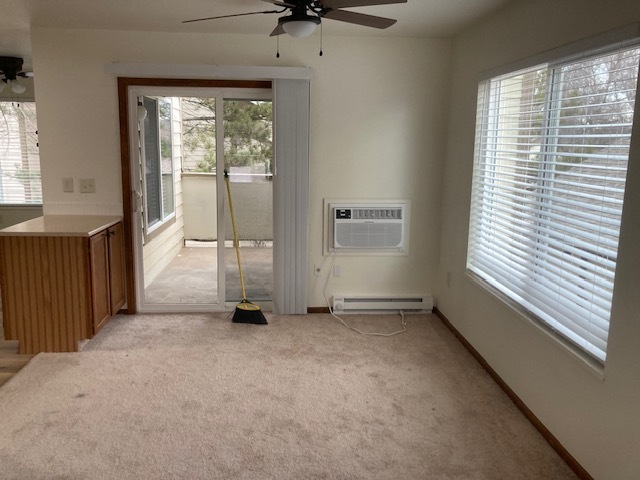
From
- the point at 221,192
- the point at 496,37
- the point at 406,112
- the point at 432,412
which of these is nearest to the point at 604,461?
the point at 432,412

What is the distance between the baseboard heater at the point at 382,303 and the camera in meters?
4.55

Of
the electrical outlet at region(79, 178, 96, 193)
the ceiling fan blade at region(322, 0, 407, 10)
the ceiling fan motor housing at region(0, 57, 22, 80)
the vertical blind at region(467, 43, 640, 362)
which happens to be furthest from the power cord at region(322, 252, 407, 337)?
the ceiling fan motor housing at region(0, 57, 22, 80)

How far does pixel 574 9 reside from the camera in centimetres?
250

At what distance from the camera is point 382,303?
457 cm

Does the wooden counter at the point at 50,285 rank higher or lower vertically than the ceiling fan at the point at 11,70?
lower

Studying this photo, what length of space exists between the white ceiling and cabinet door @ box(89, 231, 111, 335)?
1562 millimetres

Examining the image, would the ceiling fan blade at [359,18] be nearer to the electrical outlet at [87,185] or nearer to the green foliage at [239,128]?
the green foliage at [239,128]

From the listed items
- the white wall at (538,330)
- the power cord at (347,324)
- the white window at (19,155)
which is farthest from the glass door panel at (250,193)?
the white window at (19,155)

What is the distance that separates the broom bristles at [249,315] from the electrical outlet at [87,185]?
1575 millimetres

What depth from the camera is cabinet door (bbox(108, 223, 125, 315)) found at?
4.04 metres

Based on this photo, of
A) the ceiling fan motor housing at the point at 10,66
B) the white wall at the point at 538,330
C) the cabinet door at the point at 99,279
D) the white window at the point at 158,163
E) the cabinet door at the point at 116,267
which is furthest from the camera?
the ceiling fan motor housing at the point at 10,66

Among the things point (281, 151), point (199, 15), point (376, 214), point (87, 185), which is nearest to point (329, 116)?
point (281, 151)

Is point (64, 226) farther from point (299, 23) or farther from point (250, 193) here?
point (299, 23)

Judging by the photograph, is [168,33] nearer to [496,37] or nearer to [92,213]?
[92,213]
